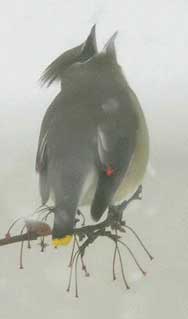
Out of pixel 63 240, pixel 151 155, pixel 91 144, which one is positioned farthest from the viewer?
pixel 151 155

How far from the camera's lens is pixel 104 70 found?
1.55 m

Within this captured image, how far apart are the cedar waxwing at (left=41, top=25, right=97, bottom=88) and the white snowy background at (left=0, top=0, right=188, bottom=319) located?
0.11 ft

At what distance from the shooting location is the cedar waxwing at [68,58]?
158 centimetres

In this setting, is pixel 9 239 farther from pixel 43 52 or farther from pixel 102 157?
pixel 43 52

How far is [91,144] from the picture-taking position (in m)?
1.44

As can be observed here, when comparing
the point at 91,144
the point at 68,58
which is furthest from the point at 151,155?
the point at 68,58

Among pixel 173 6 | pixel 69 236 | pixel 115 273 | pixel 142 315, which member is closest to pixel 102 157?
pixel 69 236

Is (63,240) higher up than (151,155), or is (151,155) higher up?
(151,155)

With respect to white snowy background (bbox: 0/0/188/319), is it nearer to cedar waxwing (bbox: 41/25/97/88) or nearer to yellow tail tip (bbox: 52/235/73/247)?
cedar waxwing (bbox: 41/25/97/88)

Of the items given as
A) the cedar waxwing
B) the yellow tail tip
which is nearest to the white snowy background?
the cedar waxwing

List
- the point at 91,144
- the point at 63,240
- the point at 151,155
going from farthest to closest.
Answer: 1. the point at 151,155
2. the point at 91,144
3. the point at 63,240

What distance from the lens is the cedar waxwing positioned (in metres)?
1.58

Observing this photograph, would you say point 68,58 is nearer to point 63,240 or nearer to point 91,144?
A: point 91,144

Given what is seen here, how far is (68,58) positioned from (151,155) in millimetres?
331
